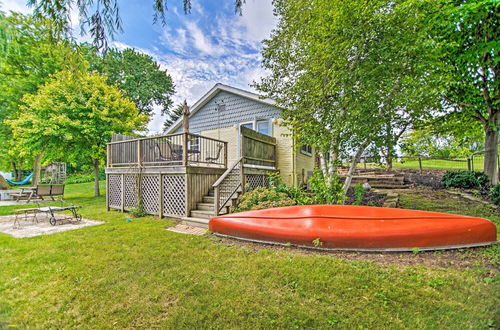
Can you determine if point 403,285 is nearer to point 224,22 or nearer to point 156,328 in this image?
point 156,328

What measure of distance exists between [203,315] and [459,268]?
11.0 feet

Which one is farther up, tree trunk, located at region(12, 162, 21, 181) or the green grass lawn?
tree trunk, located at region(12, 162, 21, 181)

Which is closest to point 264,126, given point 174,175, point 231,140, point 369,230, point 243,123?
point 243,123

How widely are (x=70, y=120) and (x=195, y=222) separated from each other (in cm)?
995

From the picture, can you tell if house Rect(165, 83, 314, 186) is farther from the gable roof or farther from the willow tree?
the willow tree

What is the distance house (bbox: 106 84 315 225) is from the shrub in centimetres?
60

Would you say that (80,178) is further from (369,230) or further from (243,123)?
(369,230)

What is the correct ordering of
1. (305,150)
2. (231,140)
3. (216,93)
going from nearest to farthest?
(231,140), (216,93), (305,150)

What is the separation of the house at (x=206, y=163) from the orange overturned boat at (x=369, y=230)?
225 cm

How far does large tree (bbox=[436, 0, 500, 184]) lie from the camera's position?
646cm

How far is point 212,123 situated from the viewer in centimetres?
1084

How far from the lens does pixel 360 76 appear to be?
5391mm

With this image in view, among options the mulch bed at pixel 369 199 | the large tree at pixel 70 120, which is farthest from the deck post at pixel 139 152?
the mulch bed at pixel 369 199

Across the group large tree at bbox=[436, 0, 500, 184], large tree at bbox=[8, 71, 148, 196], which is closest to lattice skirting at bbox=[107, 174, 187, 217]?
large tree at bbox=[8, 71, 148, 196]
